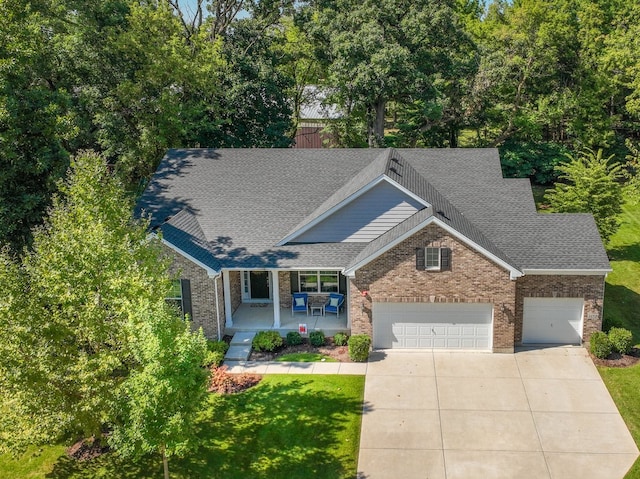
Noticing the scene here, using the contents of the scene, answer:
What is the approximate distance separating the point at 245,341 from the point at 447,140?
88.6 ft

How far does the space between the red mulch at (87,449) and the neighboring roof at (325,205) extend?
7.40 meters

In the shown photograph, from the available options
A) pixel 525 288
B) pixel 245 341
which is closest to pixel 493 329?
pixel 525 288

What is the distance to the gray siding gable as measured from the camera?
77.1 ft

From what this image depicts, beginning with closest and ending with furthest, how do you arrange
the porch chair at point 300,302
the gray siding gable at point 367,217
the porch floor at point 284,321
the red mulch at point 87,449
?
the red mulch at point 87,449 < the gray siding gable at point 367,217 < the porch floor at point 284,321 < the porch chair at point 300,302

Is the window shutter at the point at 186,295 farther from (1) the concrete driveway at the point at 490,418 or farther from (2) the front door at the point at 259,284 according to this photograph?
(1) the concrete driveway at the point at 490,418

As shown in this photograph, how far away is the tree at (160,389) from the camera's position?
43.2 feet

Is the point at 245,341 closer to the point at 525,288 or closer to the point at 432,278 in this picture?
the point at 432,278

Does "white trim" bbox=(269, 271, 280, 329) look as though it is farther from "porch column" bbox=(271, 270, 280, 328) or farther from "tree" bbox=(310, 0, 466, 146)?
"tree" bbox=(310, 0, 466, 146)

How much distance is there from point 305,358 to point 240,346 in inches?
102

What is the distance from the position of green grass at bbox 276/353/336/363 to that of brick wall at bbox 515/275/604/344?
23.4 ft

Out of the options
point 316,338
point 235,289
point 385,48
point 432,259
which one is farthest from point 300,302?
point 385,48

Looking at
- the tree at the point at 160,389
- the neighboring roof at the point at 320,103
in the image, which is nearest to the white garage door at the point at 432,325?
the tree at the point at 160,389

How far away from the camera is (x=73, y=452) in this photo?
17438 millimetres

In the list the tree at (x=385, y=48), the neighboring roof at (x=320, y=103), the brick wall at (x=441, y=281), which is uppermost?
the tree at (x=385, y=48)
